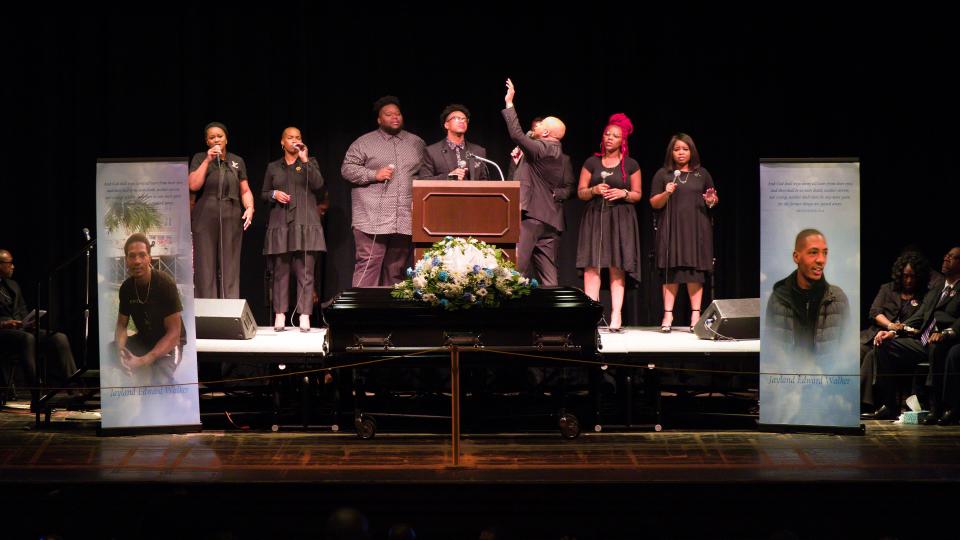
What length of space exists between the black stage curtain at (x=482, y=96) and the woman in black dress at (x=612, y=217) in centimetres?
115

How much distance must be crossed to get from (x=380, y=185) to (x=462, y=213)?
5.11ft

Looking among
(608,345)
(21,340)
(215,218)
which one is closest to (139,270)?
(21,340)

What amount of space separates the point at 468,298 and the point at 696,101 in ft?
12.8

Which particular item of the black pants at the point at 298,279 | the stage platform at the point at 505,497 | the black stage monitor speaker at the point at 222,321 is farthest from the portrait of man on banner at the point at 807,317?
the black pants at the point at 298,279

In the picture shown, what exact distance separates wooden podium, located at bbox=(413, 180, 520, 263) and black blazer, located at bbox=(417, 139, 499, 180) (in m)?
1.19

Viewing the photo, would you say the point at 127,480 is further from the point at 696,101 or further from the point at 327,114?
the point at 696,101

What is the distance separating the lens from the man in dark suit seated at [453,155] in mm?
9188

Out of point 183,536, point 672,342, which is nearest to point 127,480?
point 183,536

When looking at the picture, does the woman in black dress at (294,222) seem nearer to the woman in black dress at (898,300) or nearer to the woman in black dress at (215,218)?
the woman in black dress at (215,218)

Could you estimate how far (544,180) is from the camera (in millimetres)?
9258

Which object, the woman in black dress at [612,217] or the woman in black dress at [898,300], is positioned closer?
the woman in black dress at [898,300]

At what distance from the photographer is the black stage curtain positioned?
10.0 m

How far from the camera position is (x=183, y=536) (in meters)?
5.19

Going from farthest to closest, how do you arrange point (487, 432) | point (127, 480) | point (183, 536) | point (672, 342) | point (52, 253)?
point (52, 253)
point (672, 342)
point (487, 432)
point (127, 480)
point (183, 536)
